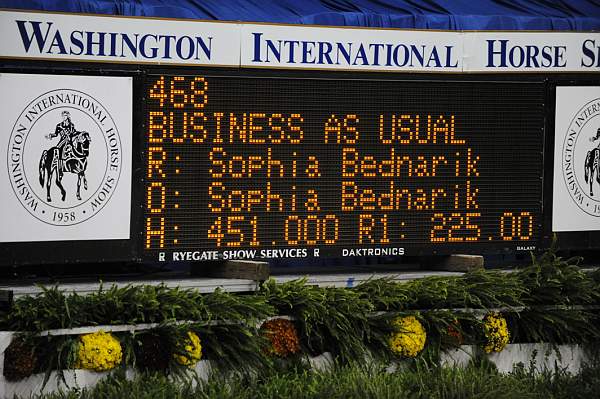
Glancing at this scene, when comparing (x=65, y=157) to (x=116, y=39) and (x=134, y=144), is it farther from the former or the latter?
(x=116, y=39)

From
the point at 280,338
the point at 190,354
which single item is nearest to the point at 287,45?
the point at 280,338

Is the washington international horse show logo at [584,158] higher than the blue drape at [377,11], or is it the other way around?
the blue drape at [377,11]

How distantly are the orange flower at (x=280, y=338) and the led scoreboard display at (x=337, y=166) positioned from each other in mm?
609

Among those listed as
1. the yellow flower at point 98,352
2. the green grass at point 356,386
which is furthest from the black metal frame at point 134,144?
the green grass at point 356,386

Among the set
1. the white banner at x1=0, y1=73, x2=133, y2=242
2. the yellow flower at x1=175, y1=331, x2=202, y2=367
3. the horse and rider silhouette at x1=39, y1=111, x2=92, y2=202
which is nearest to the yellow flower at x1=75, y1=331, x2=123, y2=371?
the yellow flower at x1=175, y1=331, x2=202, y2=367

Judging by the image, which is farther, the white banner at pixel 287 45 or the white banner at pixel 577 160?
the white banner at pixel 577 160

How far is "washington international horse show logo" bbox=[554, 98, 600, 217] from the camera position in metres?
13.2

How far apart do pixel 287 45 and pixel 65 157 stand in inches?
80.4

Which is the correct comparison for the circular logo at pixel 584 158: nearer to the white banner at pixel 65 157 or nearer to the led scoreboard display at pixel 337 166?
the led scoreboard display at pixel 337 166

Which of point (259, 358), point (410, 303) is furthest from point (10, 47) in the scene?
point (410, 303)

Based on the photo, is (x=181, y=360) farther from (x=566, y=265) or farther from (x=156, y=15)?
(x=566, y=265)

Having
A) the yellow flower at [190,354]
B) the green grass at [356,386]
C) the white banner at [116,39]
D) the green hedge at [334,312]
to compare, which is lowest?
the green grass at [356,386]

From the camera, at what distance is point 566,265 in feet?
43.0

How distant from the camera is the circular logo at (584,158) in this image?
43.3 feet
